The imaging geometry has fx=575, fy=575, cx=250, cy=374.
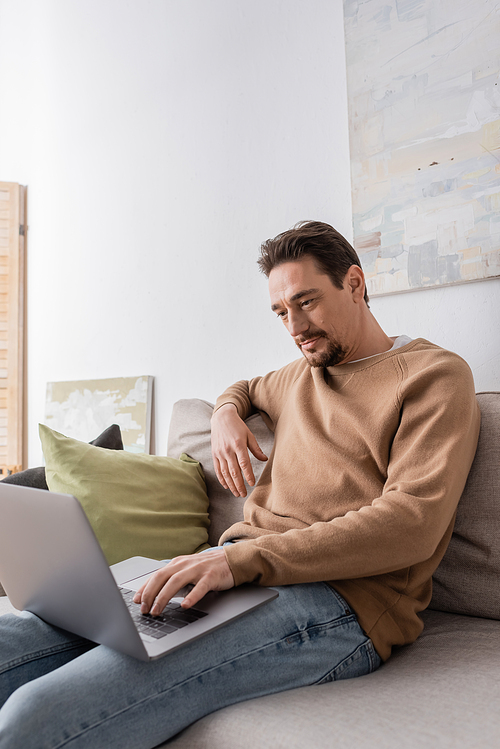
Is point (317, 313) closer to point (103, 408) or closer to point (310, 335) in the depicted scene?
point (310, 335)

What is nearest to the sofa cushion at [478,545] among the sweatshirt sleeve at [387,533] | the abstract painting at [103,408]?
the sweatshirt sleeve at [387,533]

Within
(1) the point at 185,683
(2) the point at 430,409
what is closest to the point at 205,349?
(2) the point at 430,409

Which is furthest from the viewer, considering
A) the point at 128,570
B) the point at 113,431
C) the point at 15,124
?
the point at 15,124

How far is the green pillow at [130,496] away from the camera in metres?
1.39

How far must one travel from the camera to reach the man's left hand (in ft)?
2.82

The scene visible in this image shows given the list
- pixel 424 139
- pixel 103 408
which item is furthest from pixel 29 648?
pixel 103 408

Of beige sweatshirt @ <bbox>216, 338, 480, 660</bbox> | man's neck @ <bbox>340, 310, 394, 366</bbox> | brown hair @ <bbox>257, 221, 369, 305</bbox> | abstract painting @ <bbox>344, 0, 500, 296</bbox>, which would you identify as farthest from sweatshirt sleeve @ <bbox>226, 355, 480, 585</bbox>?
abstract painting @ <bbox>344, 0, 500, 296</bbox>

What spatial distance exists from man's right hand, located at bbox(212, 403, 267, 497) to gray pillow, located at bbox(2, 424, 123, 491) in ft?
1.25

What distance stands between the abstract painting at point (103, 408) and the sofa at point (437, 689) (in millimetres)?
1042

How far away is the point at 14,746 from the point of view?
27.3 inches

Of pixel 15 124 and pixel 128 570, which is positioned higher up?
pixel 15 124

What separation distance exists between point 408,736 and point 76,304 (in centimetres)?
235

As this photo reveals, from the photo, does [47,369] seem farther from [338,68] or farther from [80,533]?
[80,533]

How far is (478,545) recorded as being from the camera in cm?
113
